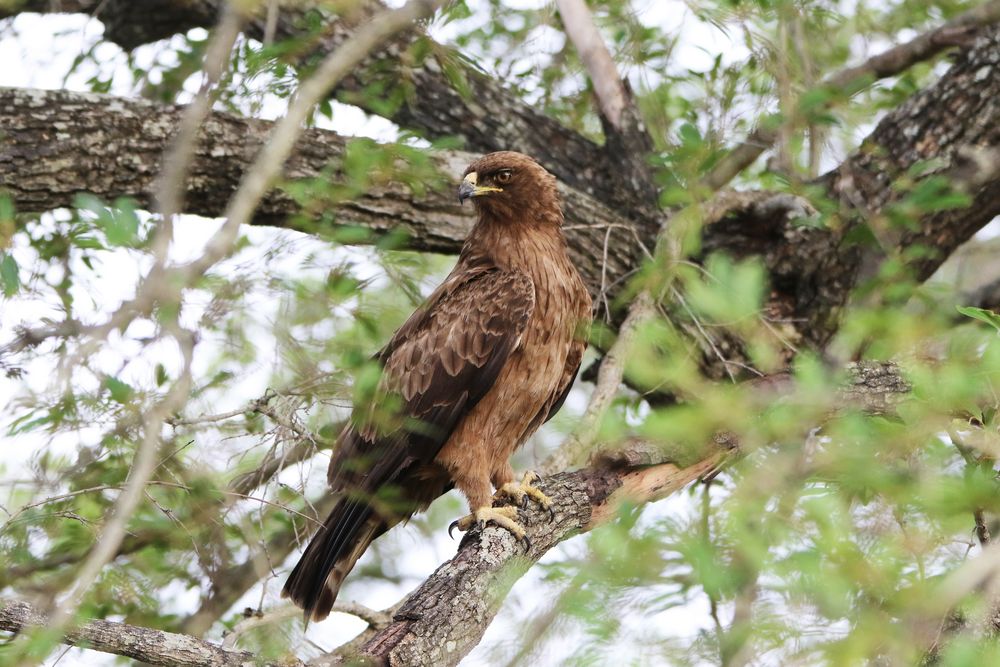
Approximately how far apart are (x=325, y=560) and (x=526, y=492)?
80cm

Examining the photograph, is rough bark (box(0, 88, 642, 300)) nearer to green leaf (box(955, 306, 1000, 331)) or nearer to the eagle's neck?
the eagle's neck

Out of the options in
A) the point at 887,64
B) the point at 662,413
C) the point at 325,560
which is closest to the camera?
the point at 662,413

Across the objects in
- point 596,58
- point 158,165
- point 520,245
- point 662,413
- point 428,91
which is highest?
point 428,91

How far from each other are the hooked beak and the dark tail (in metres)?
1.34

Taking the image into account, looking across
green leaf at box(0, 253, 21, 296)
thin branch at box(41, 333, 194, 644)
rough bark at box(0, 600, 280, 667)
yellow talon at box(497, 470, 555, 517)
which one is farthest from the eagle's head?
rough bark at box(0, 600, 280, 667)

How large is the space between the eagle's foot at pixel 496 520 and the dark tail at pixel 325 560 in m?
0.35

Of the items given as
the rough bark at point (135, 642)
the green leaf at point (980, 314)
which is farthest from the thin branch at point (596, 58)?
the rough bark at point (135, 642)

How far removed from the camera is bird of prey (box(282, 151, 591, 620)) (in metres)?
4.23

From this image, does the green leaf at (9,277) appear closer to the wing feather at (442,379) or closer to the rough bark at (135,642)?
the rough bark at (135,642)

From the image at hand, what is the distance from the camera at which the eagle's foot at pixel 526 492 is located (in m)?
4.14

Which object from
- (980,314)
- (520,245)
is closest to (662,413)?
(980,314)

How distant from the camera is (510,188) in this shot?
4.73 m

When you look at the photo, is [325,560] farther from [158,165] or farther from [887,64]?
[887,64]

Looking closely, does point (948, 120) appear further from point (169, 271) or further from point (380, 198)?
point (169, 271)
